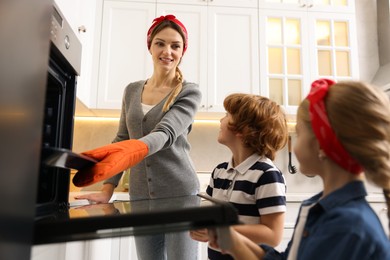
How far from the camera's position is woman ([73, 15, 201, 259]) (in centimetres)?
114

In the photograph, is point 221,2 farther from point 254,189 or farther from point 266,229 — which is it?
point 266,229

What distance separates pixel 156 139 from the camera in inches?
36.3

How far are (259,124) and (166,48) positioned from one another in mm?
468

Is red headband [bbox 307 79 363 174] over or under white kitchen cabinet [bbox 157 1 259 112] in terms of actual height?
under

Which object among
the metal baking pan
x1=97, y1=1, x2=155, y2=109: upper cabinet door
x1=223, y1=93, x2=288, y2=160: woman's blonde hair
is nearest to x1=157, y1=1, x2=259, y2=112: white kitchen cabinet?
x1=97, y1=1, x2=155, y2=109: upper cabinet door

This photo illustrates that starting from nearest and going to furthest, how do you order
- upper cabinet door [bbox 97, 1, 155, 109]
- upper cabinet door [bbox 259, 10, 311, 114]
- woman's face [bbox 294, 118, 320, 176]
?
woman's face [bbox 294, 118, 320, 176], upper cabinet door [bbox 97, 1, 155, 109], upper cabinet door [bbox 259, 10, 311, 114]

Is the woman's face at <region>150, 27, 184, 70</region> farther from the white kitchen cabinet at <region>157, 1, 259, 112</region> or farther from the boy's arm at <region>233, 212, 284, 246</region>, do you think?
the white kitchen cabinet at <region>157, 1, 259, 112</region>

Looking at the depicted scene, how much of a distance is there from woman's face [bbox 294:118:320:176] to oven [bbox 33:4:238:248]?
0.22m

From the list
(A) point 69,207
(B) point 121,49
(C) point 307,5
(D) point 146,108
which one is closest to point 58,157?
(A) point 69,207

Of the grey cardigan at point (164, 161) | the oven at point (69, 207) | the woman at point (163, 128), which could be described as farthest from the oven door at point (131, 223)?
the grey cardigan at point (164, 161)

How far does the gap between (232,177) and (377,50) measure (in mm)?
2318

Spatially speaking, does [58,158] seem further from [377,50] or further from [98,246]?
[377,50]

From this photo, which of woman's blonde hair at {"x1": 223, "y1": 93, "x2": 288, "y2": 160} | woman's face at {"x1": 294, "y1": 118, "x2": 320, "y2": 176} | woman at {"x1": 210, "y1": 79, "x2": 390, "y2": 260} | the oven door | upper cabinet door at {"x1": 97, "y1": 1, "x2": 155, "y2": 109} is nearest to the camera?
the oven door

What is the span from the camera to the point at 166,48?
1258 mm
